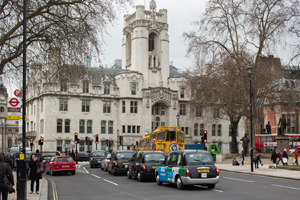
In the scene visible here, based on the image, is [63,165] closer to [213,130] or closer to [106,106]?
[106,106]

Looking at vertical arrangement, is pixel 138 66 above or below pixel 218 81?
above

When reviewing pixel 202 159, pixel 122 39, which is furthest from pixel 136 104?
pixel 202 159

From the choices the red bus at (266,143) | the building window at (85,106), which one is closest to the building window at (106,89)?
the building window at (85,106)

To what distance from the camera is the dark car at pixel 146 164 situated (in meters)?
21.3

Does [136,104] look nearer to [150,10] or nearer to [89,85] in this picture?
[89,85]

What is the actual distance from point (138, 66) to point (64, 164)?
146ft

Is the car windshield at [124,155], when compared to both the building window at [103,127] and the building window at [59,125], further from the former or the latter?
the building window at [103,127]

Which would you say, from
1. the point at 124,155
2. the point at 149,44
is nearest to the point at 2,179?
the point at 124,155

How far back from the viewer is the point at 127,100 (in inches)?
2771

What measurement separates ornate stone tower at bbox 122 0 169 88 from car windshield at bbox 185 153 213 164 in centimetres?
5521

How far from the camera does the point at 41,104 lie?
2667 inches

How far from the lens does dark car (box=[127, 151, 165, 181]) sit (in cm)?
2131

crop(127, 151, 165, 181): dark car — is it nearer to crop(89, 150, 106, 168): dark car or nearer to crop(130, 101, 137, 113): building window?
crop(89, 150, 106, 168): dark car

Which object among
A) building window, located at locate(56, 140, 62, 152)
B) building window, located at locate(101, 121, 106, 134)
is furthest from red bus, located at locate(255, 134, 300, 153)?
building window, located at locate(56, 140, 62, 152)
